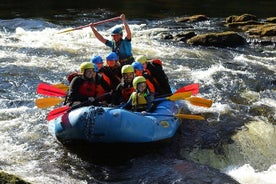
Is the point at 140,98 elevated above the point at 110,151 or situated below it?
above

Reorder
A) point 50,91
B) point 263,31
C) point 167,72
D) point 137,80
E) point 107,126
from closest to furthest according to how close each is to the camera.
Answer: point 107,126 < point 137,80 < point 50,91 < point 167,72 < point 263,31

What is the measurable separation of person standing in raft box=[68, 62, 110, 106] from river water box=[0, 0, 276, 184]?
89cm

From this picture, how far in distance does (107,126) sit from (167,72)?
19.9 ft

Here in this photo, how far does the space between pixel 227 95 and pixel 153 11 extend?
14951mm

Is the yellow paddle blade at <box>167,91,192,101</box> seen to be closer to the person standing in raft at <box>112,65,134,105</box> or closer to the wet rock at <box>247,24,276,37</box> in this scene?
the person standing in raft at <box>112,65,134,105</box>

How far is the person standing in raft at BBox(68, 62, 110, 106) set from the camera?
7.61 m

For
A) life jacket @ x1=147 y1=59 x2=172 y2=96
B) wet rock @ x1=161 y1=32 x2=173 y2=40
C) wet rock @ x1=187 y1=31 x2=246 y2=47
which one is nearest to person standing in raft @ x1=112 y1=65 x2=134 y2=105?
life jacket @ x1=147 y1=59 x2=172 y2=96

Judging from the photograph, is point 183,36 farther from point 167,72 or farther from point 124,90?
point 124,90

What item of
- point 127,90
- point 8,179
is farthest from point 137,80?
point 8,179

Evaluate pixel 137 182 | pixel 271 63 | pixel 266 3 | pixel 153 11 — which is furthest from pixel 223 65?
pixel 266 3

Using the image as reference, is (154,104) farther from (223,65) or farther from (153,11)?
(153,11)

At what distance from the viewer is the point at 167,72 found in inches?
495

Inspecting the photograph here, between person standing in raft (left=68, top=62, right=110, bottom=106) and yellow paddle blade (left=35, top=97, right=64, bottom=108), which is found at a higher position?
person standing in raft (left=68, top=62, right=110, bottom=106)

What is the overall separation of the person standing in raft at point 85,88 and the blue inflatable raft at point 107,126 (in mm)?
499
